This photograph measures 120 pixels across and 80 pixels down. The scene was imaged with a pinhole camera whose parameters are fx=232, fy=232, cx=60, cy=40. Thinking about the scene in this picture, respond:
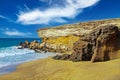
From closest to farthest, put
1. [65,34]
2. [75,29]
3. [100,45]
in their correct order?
[100,45], [75,29], [65,34]

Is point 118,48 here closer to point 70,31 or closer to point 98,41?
point 98,41

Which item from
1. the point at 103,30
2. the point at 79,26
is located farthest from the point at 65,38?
the point at 103,30

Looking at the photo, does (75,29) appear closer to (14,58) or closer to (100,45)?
(14,58)

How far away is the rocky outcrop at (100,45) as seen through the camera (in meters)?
19.2

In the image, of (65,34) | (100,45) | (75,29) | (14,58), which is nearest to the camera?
(100,45)

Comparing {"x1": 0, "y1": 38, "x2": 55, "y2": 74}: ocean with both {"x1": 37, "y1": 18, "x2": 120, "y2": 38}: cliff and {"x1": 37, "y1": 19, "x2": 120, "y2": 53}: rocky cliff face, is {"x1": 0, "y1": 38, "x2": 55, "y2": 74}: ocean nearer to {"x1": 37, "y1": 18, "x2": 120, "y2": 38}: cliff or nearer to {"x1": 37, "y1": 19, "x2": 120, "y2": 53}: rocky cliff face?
{"x1": 37, "y1": 19, "x2": 120, "y2": 53}: rocky cliff face

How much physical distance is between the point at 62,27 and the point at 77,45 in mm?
20811

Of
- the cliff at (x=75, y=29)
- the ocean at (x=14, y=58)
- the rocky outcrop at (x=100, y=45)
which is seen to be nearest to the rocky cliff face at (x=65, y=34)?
the cliff at (x=75, y=29)

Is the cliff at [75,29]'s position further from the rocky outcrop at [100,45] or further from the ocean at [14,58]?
the rocky outcrop at [100,45]

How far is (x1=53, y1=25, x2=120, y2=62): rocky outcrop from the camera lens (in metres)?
19.2

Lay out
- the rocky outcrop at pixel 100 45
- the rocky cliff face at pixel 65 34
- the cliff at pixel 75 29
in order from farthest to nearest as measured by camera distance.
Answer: the rocky cliff face at pixel 65 34 < the cliff at pixel 75 29 < the rocky outcrop at pixel 100 45

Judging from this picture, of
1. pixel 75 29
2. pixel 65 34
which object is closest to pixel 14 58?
pixel 75 29

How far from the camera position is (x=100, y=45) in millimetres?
19766

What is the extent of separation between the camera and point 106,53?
1925 cm
